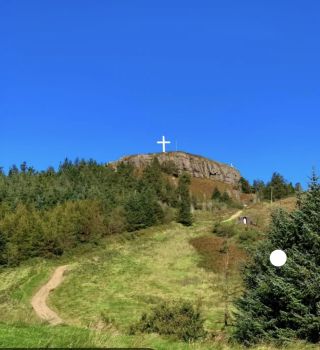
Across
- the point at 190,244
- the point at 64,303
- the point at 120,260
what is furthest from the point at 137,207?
the point at 64,303

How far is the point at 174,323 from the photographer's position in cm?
1923

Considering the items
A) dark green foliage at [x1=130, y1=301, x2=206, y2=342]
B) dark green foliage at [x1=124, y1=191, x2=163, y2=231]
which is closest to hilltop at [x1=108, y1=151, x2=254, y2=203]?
dark green foliage at [x1=124, y1=191, x2=163, y2=231]

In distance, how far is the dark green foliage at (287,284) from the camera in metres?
16.1

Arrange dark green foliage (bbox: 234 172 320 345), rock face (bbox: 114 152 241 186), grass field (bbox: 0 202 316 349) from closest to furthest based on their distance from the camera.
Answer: dark green foliage (bbox: 234 172 320 345)
grass field (bbox: 0 202 316 349)
rock face (bbox: 114 152 241 186)

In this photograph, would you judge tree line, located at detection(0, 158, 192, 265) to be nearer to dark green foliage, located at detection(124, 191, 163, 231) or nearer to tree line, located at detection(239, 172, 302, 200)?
dark green foliage, located at detection(124, 191, 163, 231)

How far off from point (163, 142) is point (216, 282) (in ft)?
387

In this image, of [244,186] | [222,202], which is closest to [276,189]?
[222,202]

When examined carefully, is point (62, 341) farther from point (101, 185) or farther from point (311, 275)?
point (101, 185)

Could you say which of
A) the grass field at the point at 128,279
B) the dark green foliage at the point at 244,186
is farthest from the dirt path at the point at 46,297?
the dark green foliage at the point at 244,186

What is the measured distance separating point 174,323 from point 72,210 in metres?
65.1

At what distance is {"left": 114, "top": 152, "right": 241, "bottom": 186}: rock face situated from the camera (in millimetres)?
180250
